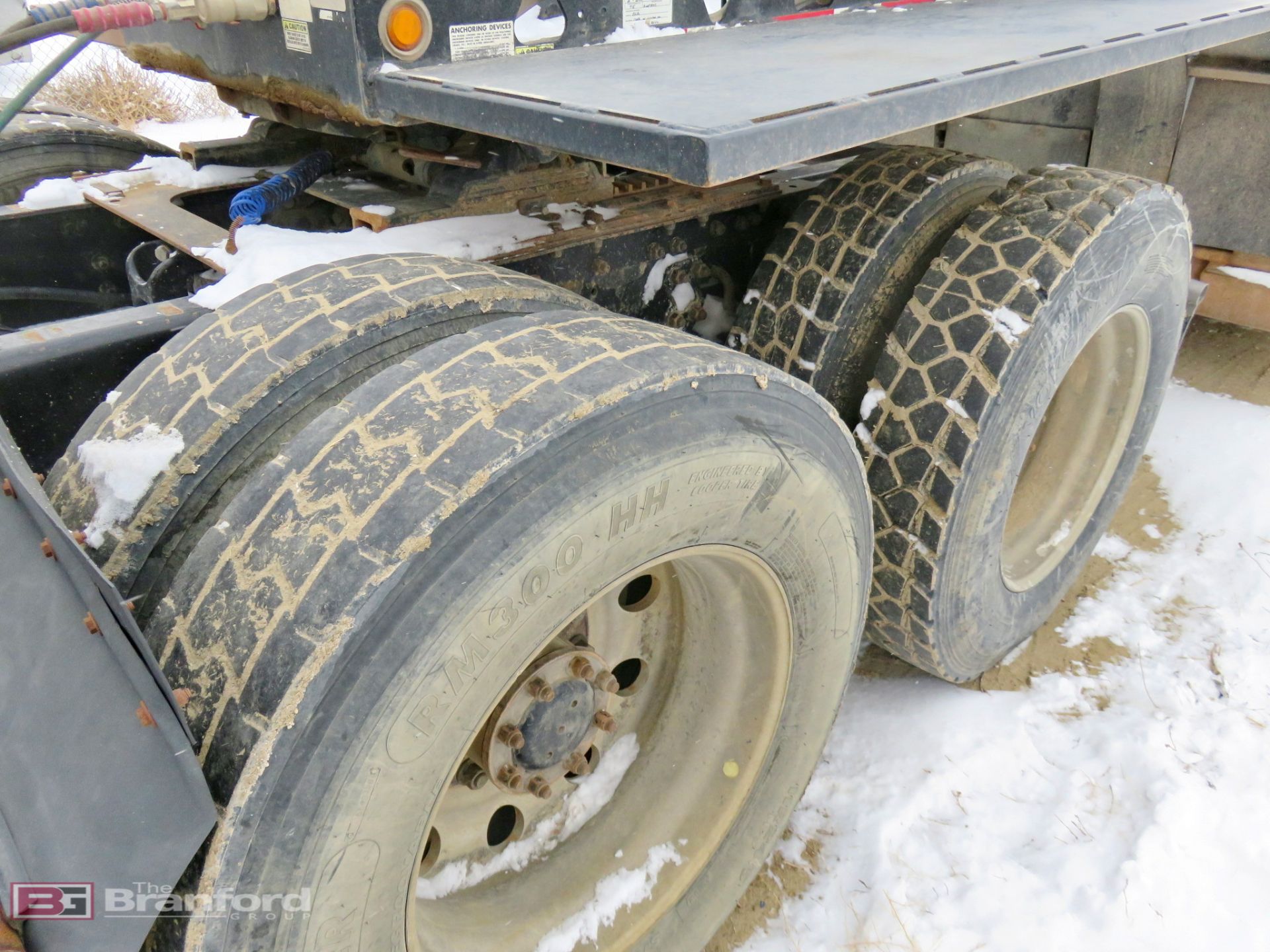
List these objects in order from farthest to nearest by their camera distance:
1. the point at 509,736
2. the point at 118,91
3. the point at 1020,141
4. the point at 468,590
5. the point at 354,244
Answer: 1. the point at 118,91
2. the point at 1020,141
3. the point at 354,244
4. the point at 509,736
5. the point at 468,590

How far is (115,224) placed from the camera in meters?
2.55

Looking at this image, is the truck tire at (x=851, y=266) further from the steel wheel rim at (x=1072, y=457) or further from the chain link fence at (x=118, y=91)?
the chain link fence at (x=118, y=91)

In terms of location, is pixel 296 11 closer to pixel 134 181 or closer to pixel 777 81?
pixel 777 81

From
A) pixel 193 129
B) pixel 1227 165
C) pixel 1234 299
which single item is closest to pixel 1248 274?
pixel 1234 299

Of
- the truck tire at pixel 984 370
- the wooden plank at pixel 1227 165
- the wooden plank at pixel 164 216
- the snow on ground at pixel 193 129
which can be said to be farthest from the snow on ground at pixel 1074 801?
the snow on ground at pixel 193 129

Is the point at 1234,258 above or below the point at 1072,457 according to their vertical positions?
above

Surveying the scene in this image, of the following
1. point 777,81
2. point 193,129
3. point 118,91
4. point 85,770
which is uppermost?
point 777,81

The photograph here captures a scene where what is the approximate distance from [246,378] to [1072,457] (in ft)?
7.58

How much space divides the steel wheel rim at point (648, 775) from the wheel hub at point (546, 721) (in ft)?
0.08

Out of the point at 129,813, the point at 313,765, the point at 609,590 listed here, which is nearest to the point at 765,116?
the point at 609,590

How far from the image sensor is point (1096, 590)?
9.96ft

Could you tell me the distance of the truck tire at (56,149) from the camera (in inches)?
122

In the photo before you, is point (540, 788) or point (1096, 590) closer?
point (540, 788)

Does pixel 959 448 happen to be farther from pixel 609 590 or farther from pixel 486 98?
pixel 486 98
